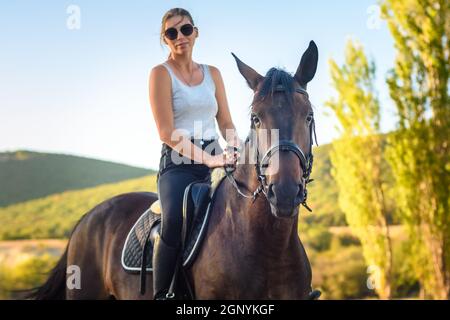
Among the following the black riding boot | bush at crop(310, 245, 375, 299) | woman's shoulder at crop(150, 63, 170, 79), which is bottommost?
bush at crop(310, 245, 375, 299)

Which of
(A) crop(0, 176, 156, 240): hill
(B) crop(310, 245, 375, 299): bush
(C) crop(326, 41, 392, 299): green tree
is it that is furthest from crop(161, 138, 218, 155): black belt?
(A) crop(0, 176, 156, 240): hill

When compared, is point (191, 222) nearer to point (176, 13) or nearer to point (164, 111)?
point (164, 111)

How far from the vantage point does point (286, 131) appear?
3.00 metres

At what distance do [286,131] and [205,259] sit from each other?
1124 mm

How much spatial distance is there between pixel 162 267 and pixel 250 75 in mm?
1504

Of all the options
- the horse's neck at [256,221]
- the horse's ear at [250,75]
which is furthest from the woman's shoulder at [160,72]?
the horse's neck at [256,221]

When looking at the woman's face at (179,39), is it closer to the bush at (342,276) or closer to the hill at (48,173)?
the bush at (342,276)

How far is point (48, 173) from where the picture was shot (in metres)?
36.2

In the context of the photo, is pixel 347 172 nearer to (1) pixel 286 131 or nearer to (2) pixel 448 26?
(2) pixel 448 26

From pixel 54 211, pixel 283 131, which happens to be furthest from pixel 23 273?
pixel 283 131

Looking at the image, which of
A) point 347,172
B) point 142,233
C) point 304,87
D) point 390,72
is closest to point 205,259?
point 142,233

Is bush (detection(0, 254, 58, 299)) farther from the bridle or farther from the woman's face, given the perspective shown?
the bridle

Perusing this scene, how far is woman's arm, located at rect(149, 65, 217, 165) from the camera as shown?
376 centimetres

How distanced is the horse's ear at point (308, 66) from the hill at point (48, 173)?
3191 cm
